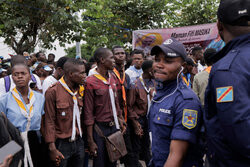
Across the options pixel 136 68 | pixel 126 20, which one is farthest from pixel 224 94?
pixel 126 20

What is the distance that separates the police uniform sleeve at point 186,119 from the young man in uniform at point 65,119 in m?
2.00

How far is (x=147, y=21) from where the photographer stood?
16031 mm

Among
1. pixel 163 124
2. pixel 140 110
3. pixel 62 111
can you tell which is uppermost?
pixel 163 124

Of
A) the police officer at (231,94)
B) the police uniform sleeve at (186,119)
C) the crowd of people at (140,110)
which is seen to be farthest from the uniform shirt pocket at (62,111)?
the police officer at (231,94)

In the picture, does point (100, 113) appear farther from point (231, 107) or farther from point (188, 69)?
point (188, 69)

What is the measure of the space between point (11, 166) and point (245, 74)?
1.97m

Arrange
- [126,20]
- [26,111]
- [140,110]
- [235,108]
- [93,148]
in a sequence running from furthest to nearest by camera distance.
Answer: [126,20], [140,110], [93,148], [26,111], [235,108]

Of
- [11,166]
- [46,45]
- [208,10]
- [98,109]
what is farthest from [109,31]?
[11,166]

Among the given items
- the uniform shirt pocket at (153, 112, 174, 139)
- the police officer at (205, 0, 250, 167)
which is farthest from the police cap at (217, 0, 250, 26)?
the uniform shirt pocket at (153, 112, 174, 139)

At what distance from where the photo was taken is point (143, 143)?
17.5ft

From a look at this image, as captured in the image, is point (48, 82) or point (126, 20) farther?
point (126, 20)

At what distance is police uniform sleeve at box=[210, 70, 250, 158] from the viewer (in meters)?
1.54

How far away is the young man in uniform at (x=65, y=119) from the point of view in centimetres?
364

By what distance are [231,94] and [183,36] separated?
424 inches
